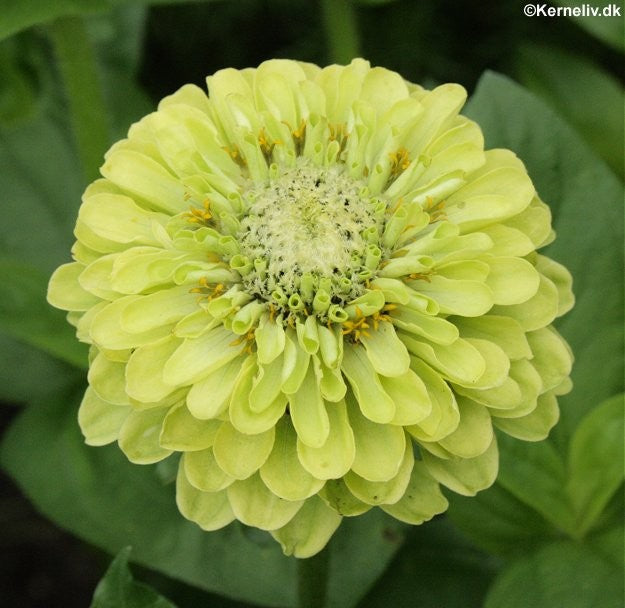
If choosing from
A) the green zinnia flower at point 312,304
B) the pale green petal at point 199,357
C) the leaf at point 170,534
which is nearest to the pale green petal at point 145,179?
the green zinnia flower at point 312,304

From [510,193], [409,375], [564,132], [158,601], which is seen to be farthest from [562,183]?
[158,601]

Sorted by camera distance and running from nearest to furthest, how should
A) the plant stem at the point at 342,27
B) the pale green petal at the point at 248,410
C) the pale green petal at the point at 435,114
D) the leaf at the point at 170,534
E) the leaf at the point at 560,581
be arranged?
the pale green petal at the point at 248,410 → the pale green petal at the point at 435,114 → the leaf at the point at 560,581 → the leaf at the point at 170,534 → the plant stem at the point at 342,27

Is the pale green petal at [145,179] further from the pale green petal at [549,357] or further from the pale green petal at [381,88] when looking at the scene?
the pale green petal at [549,357]

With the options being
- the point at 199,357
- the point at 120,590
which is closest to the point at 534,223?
the point at 199,357

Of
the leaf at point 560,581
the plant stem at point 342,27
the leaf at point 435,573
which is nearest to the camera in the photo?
the leaf at point 560,581

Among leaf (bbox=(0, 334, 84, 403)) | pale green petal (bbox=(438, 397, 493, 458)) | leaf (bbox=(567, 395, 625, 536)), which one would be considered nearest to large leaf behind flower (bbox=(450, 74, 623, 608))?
leaf (bbox=(567, 395, 625, 536))

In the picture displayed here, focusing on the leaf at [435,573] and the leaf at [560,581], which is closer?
the leaf at [560,581]

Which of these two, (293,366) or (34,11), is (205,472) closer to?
(293,366)

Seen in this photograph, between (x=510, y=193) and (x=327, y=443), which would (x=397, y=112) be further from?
(x=327, y=443)
